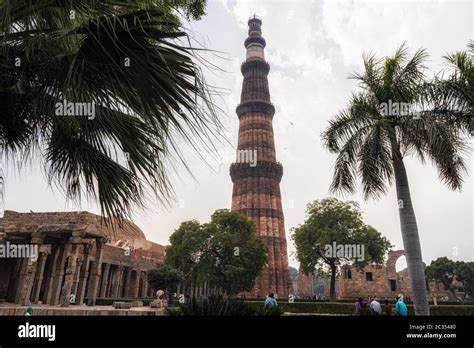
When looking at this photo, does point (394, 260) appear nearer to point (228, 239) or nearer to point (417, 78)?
point (228, 239)

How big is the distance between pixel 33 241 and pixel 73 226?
2735mm

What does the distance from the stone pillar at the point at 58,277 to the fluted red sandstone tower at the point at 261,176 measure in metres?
26.4

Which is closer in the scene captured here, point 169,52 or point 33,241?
point 169,52

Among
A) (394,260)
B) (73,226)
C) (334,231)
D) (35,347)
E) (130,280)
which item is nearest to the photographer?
(35,347)

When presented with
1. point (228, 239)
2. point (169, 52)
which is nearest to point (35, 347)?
point (169, 52)

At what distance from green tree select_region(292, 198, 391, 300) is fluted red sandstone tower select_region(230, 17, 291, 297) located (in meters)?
11.9

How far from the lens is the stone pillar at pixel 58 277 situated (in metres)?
22.4

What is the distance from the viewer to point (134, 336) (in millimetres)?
2814

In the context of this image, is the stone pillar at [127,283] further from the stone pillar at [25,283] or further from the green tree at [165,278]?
the stone pillar at [25,283]

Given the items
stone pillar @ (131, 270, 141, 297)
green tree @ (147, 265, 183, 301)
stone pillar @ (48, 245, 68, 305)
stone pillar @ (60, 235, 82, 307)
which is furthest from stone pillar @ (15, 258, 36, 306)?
stone pillar @ (131, 270, 141, 297)

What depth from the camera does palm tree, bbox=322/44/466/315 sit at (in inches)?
372

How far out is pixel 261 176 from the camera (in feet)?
163

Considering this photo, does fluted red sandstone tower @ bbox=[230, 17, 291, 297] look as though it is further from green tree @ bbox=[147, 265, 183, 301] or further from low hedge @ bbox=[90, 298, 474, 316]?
low hedge @ bbox=[90, 298, 474, 316]

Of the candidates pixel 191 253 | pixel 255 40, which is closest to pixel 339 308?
pixel 191 253
